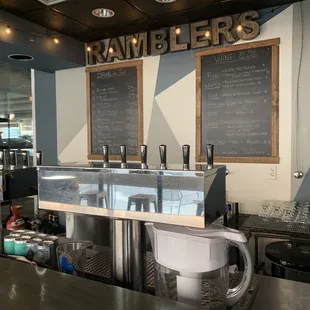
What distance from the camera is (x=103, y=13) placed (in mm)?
2990

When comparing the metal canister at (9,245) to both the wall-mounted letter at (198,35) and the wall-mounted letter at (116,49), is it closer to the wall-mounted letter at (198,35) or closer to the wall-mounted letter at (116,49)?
the wall-mounted letter at (198,35)

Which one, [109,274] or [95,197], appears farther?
[109,274]

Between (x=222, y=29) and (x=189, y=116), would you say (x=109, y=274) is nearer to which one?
(x=189, y=116)

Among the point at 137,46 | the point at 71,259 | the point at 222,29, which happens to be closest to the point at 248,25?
the point at 222,29

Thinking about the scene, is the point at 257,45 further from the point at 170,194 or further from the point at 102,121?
the point at 170,194

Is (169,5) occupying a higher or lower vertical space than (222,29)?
higher

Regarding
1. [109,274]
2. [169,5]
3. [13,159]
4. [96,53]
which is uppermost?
[169,5]

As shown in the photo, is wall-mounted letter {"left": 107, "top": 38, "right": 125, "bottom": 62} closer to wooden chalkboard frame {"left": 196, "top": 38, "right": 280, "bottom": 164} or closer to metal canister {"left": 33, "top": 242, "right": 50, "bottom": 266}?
wooden chalkboard frame {"left": 196, "top": 38, "right": 280, "bottom": 164}

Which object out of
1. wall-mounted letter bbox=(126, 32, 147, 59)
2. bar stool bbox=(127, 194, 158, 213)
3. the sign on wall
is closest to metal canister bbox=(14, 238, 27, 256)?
bar stool bbox=(127, 194, 158, 213)

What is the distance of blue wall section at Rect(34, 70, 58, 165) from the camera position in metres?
4.16

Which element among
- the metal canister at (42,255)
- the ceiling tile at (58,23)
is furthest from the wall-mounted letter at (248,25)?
the metal canister at (42,255)

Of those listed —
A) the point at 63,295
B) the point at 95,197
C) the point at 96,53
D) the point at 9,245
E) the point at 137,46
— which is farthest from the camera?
the point at 96,53

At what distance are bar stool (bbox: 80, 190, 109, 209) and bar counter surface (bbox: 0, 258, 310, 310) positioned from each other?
24 centimetres

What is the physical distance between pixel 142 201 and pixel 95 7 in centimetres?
241
